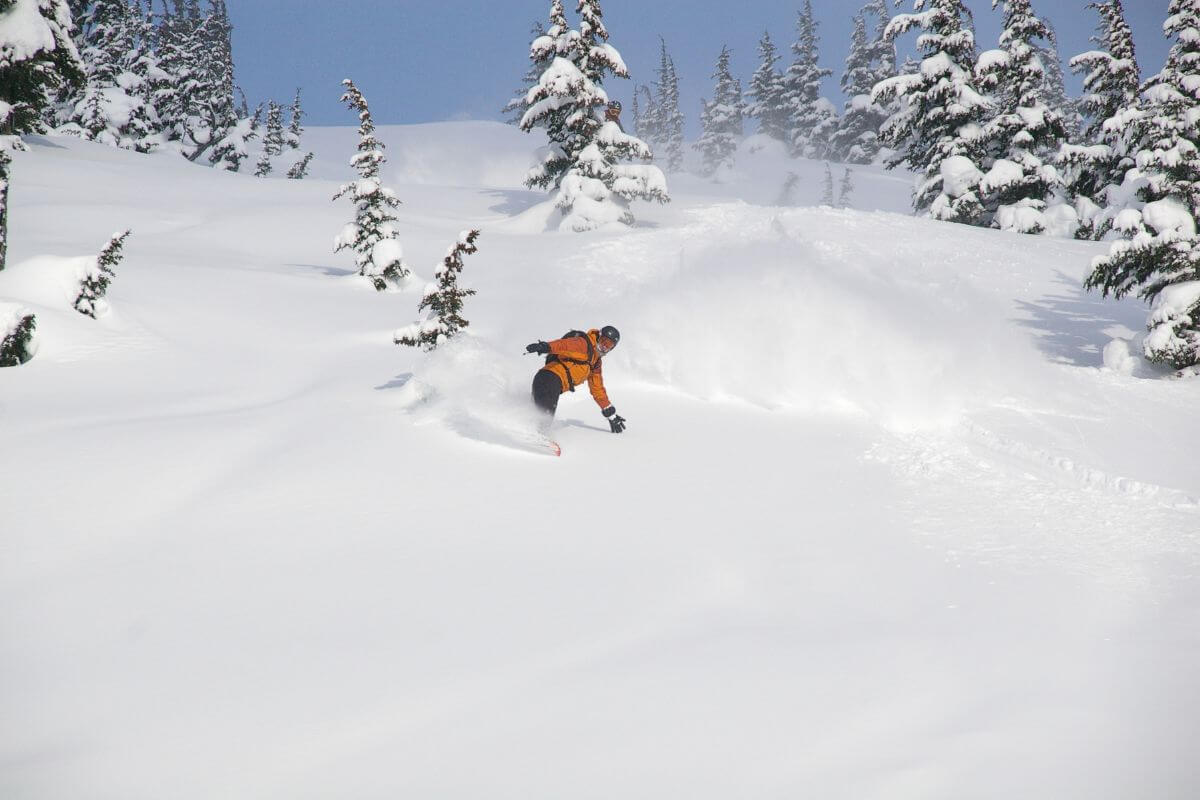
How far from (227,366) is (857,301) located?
32.5 ft

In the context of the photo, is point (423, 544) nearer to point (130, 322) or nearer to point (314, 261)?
point (130, 322)

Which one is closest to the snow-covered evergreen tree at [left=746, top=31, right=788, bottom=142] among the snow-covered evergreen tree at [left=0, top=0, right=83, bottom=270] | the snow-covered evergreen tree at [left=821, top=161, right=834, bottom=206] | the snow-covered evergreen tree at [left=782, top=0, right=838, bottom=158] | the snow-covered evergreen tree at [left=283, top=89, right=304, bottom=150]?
the snow-covered evergreen tree at [left=782, top=0, right=838, bottom=158]

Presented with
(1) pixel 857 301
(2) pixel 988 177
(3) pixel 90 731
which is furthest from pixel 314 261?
(2) pixel 988 177

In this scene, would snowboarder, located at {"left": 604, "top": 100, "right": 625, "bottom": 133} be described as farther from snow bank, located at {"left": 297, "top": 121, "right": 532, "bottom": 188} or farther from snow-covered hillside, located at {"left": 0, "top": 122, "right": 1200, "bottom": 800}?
snow bank, located at {"left": 297, "top": 121, "right": 532, "bottom": 188}

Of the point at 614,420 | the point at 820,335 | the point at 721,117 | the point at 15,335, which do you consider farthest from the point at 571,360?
the point at 721,117

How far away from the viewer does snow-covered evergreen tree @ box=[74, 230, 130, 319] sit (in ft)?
30.6

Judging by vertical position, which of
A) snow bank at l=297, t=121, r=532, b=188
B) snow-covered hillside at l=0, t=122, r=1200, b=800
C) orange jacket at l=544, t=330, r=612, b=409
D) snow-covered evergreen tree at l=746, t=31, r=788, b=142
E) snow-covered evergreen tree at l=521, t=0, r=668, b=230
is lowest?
snow-covered hillside at l=0, t=122, r=1200, b=800

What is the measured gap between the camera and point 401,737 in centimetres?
300

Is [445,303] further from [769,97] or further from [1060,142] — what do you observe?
[769,97]

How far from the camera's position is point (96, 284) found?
9406 mm

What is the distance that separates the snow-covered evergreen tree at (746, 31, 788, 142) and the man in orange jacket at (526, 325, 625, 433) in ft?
219

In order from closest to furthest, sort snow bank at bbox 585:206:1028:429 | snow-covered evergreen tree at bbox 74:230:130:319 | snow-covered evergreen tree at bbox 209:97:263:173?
snow bank at bbox 585:206:1028:429, snow-covered evergreen tree at bbox 74:230:130:319, snow-covered evergreen tree at bbox 209:97:263:173

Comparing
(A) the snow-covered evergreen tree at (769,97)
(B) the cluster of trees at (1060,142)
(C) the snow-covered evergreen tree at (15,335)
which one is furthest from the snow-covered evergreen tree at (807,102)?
(C) the snow-covered evergreen tree at (15,335)

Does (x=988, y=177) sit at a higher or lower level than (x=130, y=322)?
higher
